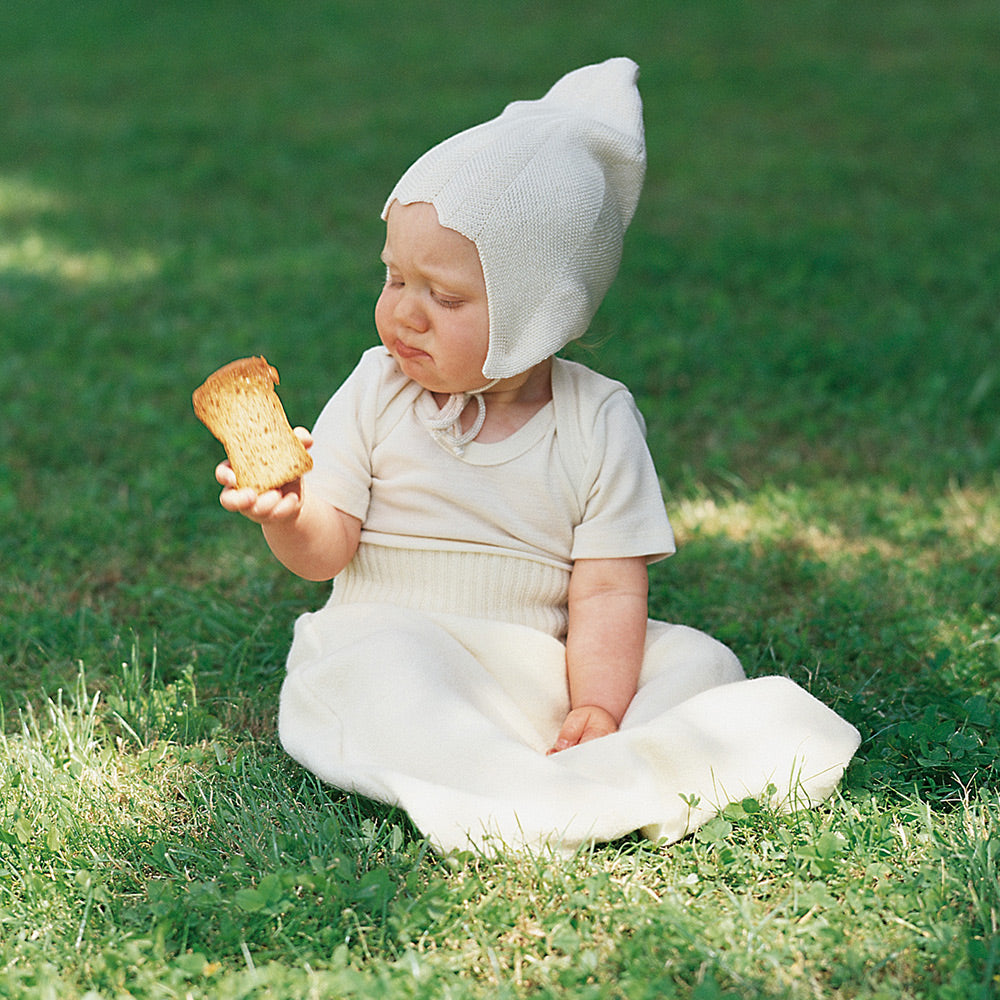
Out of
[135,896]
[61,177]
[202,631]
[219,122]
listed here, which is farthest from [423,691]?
[219,122]

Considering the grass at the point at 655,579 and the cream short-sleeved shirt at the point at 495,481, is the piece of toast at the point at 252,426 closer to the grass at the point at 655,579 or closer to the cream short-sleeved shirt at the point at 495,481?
the cream short-sleeved shirt at the point at 495,481

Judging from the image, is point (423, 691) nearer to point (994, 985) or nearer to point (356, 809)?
point (356, 809)

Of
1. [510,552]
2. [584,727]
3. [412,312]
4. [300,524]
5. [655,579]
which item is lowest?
[655,579]

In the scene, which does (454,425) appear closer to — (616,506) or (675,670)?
(616,506)

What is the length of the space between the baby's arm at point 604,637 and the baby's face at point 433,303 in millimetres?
455

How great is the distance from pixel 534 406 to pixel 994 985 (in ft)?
4.33

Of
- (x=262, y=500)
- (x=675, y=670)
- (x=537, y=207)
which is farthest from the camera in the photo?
(x=675, y=670)

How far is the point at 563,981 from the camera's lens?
1775 mm

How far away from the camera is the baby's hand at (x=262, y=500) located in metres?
2.10

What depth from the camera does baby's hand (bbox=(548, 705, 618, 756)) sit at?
2.32m

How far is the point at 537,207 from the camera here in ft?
7.38

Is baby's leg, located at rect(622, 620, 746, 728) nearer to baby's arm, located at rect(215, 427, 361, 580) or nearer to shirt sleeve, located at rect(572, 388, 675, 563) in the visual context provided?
shirt sleeve, located at rect(572, 388, 675, 563)

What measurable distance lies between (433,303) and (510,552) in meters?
0.51

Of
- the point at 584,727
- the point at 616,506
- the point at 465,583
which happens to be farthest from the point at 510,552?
→ the point at 584,727
